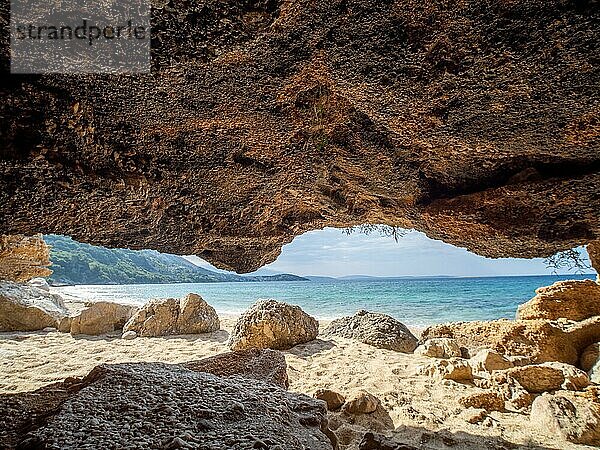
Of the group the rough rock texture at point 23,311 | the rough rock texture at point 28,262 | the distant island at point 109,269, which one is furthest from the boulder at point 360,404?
the distant island at point 109,269

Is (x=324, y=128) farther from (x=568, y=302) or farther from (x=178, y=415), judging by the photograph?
(x=568, y=302)

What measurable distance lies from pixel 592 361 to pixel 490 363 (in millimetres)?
1584

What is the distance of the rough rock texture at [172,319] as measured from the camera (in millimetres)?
8234

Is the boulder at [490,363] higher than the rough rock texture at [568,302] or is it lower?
lower

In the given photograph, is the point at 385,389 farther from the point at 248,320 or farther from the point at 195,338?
the point at 195,338

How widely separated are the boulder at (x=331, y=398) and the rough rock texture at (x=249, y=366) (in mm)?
889

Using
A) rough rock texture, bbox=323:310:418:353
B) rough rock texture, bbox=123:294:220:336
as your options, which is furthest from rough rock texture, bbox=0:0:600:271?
rough rock texture, bbox=123:294:220:336

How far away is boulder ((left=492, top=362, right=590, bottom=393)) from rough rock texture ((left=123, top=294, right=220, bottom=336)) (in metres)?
6.64

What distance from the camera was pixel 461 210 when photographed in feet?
9.63

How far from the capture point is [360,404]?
378cm

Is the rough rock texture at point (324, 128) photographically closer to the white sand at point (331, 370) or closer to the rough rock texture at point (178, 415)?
the rough rock texture at point (178, 415)

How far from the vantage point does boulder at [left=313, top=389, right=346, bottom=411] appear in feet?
12.9

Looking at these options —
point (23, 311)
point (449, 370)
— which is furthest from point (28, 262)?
point (449, 370)

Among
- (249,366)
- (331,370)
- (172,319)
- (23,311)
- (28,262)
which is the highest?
(28,262)
